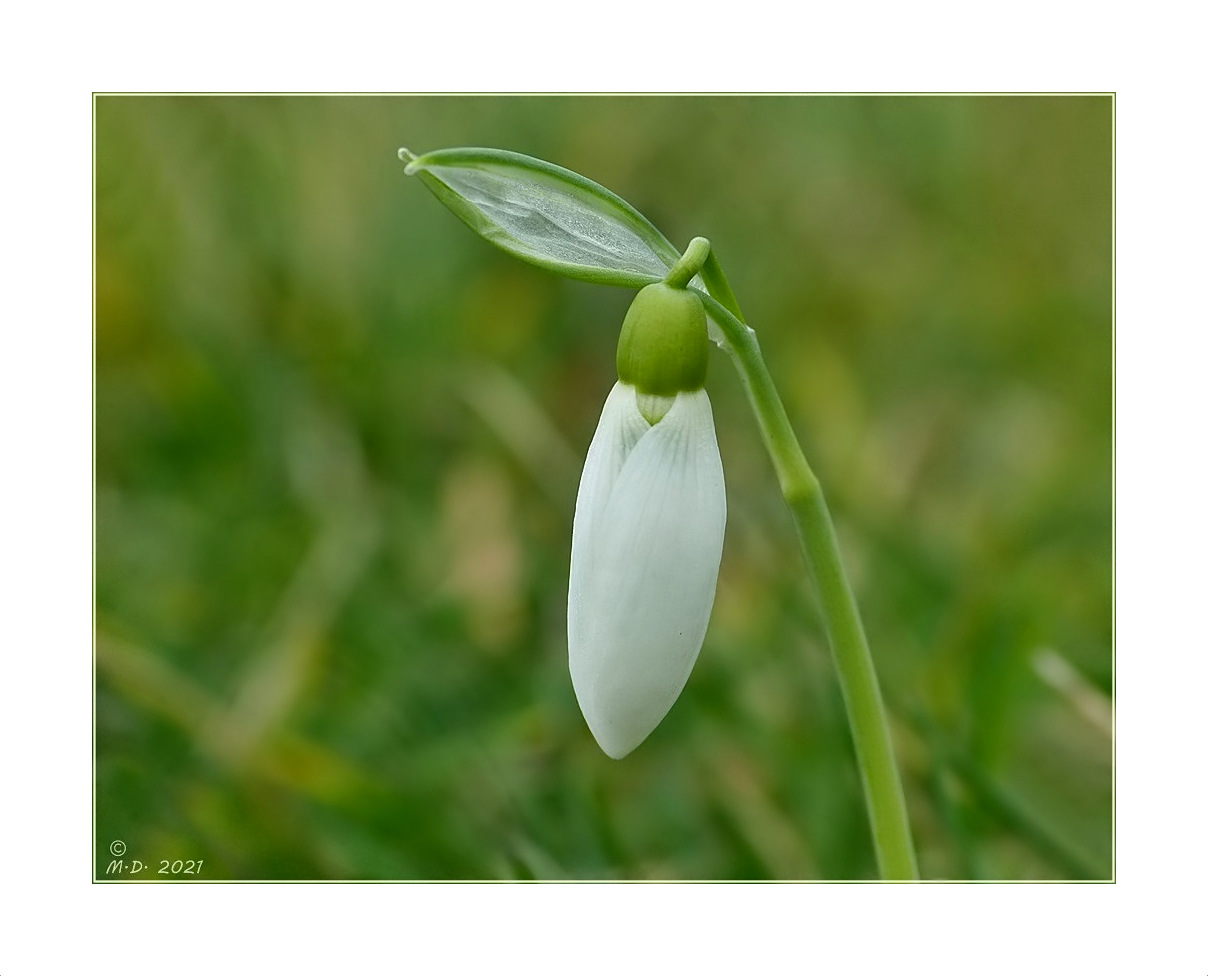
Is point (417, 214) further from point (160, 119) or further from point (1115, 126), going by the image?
point (1115, 126)

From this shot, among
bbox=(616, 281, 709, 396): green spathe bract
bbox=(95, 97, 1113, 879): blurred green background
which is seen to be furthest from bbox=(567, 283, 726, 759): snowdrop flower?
bbox=(95, 97, 1113, 879): blurred green background

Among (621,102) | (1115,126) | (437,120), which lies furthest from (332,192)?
(1115,126)

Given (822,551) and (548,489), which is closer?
(822,551)

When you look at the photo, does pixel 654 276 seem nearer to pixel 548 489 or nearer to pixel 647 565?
pixel 647 565

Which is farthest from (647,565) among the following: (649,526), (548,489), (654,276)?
(548,489)

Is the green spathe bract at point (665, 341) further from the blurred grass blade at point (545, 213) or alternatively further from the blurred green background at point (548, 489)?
the blurred green background at point (548, 489)

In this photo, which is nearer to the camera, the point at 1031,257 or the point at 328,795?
the point at 328,795

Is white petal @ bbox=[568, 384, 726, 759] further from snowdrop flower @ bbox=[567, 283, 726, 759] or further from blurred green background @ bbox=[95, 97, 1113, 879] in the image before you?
blurred green background @ bbox=[95, 97, 1113, 879]
